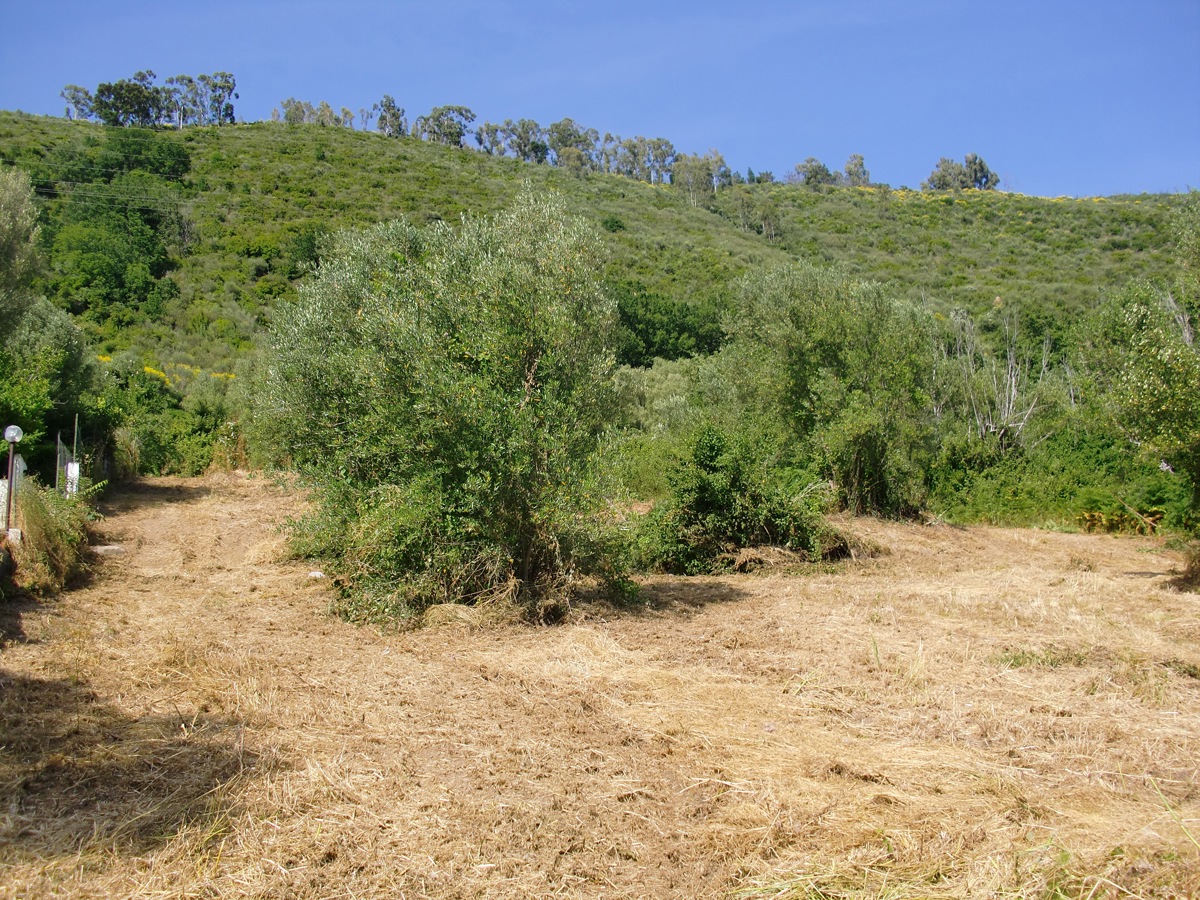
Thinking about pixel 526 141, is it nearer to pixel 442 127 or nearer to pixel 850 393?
pixel 442 127

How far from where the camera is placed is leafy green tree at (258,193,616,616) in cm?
903

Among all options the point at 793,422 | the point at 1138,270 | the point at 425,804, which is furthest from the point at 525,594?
the point at 1138,270

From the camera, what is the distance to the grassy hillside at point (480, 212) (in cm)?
3922

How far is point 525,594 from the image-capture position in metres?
9.49

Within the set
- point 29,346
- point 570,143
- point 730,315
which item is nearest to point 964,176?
point 570,143

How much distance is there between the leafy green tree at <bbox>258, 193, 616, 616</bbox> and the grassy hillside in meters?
26.0

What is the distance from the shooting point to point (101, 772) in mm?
4887

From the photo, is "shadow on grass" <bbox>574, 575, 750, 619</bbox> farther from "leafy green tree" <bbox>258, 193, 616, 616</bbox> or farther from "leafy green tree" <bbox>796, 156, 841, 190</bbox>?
"leafy green tree" <bbox>796, 156, 841, 190</bbox>

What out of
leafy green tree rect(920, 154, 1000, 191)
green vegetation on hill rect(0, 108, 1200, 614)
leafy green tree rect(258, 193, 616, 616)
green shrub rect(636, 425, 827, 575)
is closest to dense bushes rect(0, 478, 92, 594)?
leafy green tree rect(258, 193, 616, 616)

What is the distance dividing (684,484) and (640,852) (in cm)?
934

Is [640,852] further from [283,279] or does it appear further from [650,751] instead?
[283,279]

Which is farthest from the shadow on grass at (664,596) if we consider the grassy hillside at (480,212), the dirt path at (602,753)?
the grassy hillside at (480,212)

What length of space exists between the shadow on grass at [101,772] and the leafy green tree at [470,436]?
3.53m

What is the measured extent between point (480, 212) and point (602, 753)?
45.7 meters
